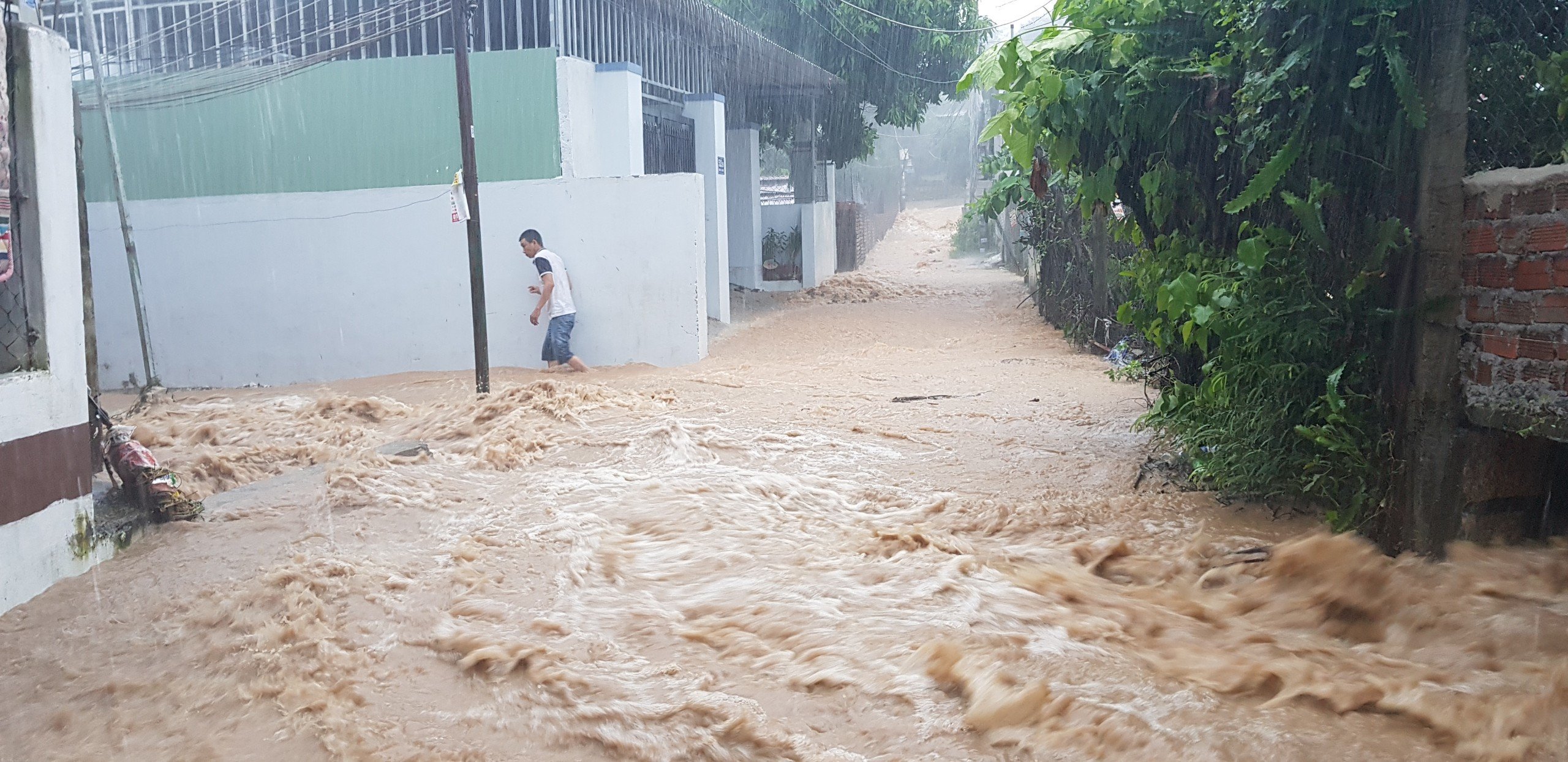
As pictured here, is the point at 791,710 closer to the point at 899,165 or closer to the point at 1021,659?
the point at 1021,659

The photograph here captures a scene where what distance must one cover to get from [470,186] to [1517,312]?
7.67m

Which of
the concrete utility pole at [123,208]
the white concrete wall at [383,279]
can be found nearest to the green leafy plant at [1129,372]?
the white concrete wall at [383,279]

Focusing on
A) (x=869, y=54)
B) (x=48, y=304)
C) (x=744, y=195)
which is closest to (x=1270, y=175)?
(x=48, y=304)

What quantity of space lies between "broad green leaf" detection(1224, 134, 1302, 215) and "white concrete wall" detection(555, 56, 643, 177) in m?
7.89

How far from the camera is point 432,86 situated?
464 inches

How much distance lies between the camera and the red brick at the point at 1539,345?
12.4 ft

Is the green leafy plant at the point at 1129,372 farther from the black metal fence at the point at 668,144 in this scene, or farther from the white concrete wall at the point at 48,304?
the black metal fence at the point at 668,144

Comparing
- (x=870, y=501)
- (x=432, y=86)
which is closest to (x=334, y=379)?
(x=432, y=86)

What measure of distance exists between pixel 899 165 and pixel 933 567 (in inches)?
1729

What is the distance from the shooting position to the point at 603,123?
481 inches

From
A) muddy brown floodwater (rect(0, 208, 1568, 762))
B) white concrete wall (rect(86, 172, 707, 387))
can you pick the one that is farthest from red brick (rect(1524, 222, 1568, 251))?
white concrete wall (rect(86, 172, 707, 387))

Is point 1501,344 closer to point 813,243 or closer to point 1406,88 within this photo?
point 1406,88

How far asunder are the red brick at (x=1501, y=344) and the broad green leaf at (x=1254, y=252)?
92 cm

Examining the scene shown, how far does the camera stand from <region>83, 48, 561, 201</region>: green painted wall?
1159 cm
